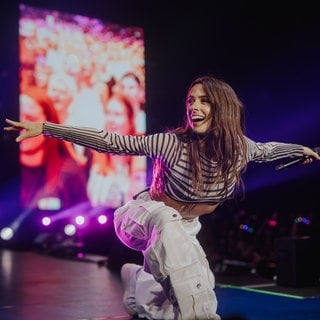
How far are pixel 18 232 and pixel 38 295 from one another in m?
5.89

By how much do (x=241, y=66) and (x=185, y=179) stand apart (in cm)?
602

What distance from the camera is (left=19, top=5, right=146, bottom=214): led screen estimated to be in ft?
26.8

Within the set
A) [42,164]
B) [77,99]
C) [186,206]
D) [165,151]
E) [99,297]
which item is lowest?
[99,297]

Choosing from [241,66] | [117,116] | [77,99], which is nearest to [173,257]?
[241,66]

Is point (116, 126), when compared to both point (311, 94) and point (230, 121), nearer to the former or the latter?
point (311, 94)

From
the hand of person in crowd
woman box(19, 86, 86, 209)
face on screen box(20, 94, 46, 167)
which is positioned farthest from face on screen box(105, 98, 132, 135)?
the hand of person in crowd

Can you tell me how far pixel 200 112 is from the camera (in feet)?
6.41

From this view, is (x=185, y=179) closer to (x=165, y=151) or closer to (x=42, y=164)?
(x=165, y=151)

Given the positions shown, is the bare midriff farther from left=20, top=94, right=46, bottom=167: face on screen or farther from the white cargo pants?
left=20, top=94, right=46, bottom=167: face on screen

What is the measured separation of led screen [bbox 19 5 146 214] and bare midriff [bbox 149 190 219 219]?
6.34 metres

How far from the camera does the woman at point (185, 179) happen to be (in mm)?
1743

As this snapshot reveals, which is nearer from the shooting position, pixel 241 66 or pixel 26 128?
pixel 26 128

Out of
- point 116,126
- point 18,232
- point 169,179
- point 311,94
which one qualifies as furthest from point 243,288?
point 18,232

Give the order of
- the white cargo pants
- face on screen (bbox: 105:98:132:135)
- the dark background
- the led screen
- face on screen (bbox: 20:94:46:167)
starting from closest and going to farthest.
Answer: the white cargo pants → the dark background → face on screen (bbox: 20:94:46:167) → the led screen → face on screen (bbox: 105:98:132:135)
